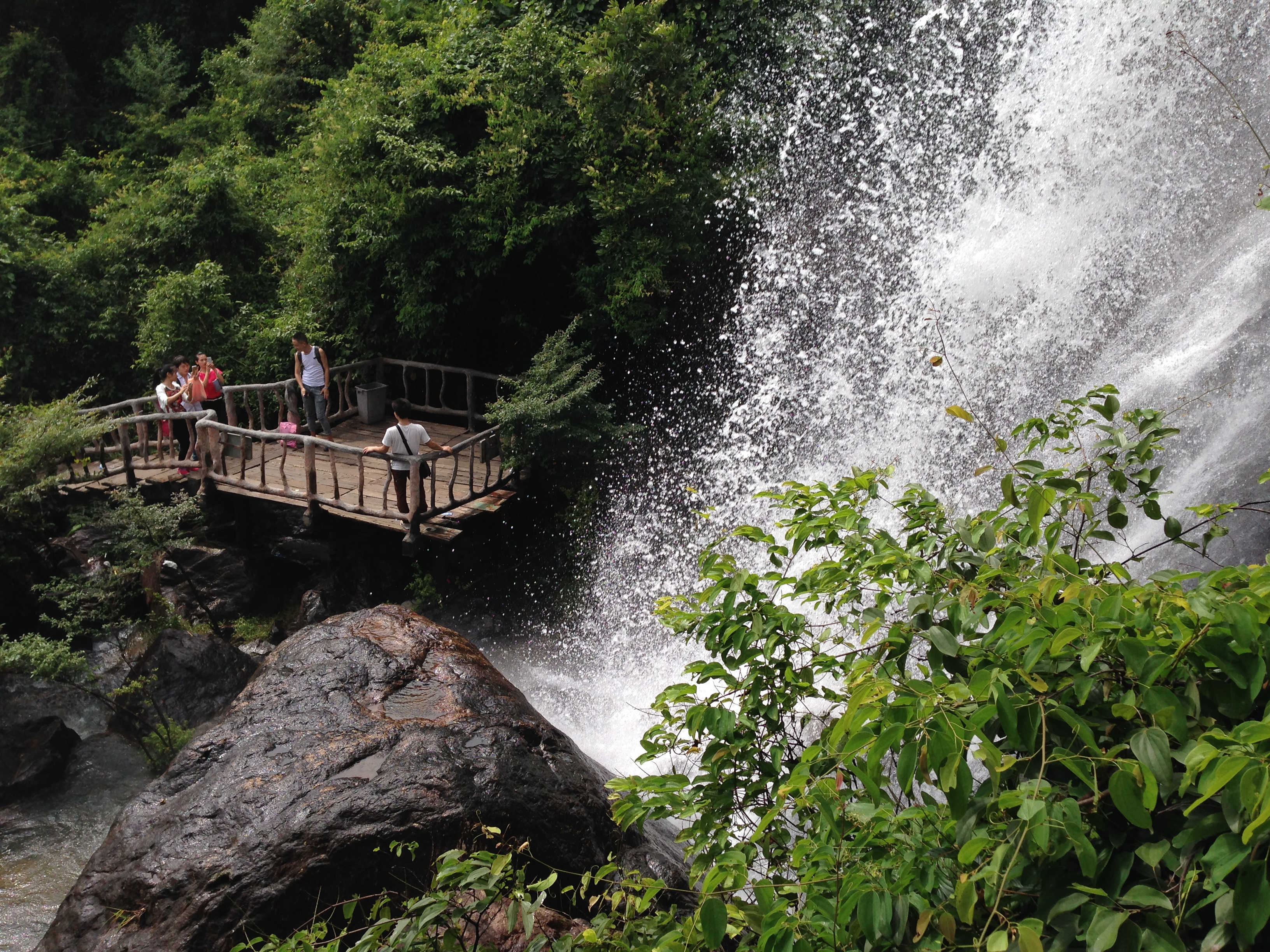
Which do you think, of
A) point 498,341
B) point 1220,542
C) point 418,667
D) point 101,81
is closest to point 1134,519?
point 1220,542

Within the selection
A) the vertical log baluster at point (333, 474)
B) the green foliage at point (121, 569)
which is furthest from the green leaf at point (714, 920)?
the green foliage at point (121, 569)

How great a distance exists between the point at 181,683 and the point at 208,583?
2.22 metres

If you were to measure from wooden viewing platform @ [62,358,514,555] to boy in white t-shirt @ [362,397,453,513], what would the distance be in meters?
0.09

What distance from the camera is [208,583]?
12789mm

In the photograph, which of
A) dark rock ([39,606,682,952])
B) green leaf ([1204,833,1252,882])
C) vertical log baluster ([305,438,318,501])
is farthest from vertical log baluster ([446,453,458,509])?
green leaf ([1204,833,1252,882])

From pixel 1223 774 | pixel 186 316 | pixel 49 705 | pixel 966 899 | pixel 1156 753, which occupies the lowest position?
pixel 49 705

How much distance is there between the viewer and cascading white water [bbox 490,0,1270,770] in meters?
9.23

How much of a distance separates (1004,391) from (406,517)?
6.71m

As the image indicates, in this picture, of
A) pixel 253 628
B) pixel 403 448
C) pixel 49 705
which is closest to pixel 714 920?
pixel 403 448

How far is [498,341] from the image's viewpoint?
14.5 m

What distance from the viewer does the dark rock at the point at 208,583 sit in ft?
41.7

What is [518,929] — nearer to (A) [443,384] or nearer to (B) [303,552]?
(B) [303,552]

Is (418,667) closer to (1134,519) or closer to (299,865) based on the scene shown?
(299,865)

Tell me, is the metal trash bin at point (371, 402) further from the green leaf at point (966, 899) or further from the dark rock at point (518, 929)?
the green leaf at point (966, 899)
